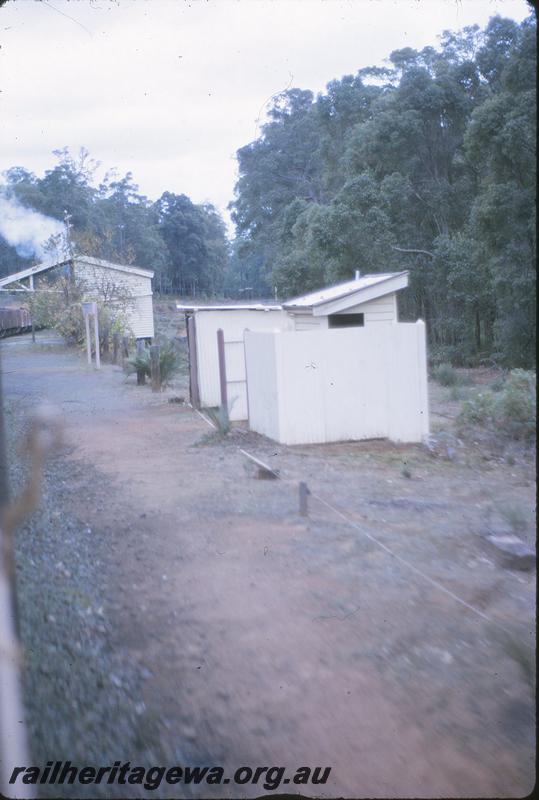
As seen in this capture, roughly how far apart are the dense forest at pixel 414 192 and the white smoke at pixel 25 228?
45 centimetres

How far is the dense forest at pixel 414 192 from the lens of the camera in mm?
19688

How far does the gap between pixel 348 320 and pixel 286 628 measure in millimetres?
8085

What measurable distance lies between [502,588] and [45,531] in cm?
338

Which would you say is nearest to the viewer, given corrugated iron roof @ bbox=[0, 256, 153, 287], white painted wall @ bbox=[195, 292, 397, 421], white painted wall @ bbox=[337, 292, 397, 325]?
white painted wall @ bbox=[337, 292, 397, 325]

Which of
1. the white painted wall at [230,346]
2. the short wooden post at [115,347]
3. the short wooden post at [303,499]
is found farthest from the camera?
the short wooden post at [115,347]

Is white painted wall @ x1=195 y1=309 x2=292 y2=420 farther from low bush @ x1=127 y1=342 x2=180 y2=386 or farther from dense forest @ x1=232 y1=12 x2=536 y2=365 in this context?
dense forest @ x1=232 y1=12 x2=536 y2=365

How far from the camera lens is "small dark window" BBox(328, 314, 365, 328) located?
1248cm

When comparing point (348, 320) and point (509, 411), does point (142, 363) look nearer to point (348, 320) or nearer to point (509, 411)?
point (348, 320)

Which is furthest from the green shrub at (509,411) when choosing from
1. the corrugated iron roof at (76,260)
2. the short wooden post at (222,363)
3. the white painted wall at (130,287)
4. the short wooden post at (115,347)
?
the white painted wall at (130,287)

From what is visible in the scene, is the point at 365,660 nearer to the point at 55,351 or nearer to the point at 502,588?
the point at 502,588

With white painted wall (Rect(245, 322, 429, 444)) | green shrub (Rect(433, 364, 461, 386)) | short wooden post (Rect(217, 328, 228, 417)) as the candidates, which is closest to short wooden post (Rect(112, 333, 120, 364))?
green shrub (Rect(433, 364, 461, 386))

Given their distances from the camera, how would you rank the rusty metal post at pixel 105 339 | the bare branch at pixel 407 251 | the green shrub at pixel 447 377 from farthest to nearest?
the rusty metal post at pixel 105 339 < the bare branch at pixel 407 251 < the green shrub at pixel 447 377

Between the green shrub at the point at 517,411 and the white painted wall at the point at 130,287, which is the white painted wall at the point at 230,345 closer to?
the green shrub at the point at 517,411

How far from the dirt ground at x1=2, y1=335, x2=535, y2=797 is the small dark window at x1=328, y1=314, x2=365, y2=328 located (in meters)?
3.22
